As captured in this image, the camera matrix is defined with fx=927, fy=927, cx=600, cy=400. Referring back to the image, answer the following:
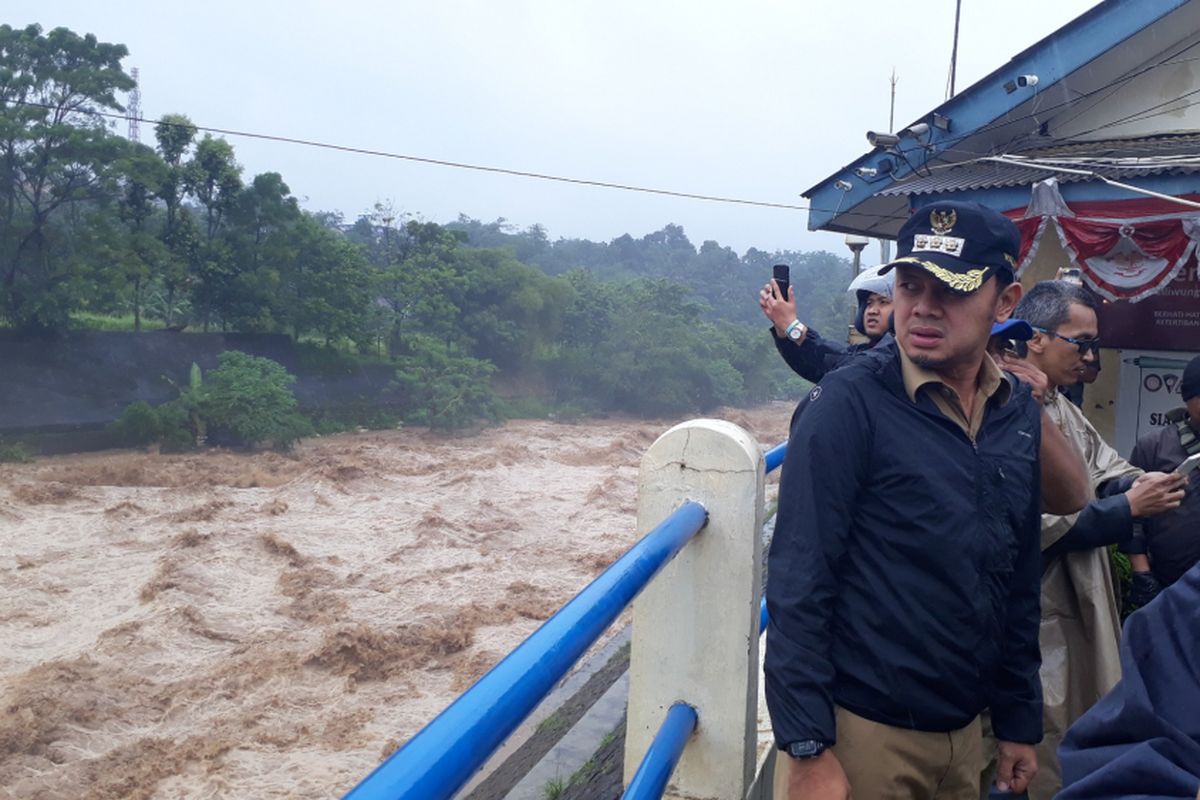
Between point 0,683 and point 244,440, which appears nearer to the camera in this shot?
point 0,683

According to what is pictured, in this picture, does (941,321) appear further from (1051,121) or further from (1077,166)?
(1051,121)

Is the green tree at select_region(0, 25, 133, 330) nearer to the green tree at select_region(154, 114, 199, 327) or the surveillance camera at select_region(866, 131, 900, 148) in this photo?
the green tree at select_region(154, 114, 199, 327)

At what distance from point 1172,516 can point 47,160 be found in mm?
20976

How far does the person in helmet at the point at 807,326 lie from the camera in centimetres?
288

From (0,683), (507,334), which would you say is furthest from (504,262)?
(0,683)

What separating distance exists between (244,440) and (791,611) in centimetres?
2057

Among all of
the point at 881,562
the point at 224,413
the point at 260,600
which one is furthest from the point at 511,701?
the point at 224,413

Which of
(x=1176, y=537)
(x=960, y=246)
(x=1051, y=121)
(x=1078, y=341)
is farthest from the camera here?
(x=1051, y=121)

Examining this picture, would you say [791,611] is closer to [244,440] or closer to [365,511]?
[365,511]

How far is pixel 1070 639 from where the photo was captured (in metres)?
2.13

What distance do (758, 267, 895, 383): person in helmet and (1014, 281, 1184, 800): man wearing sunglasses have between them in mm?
656

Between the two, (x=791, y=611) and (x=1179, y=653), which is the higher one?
(x=1179, y=653)

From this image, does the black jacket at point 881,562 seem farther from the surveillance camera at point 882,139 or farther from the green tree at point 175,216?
the green tree at point 175,216

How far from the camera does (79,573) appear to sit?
43.0 ft
